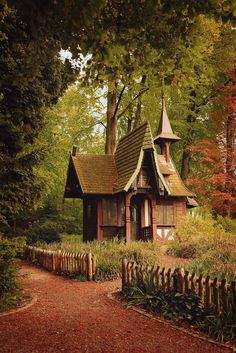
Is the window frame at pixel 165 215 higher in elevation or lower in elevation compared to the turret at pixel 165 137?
lower

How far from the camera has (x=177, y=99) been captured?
2909 cm

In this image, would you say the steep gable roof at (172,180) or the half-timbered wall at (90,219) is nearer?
the half-timbered wall at (90,219)

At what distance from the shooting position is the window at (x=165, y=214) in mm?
22094

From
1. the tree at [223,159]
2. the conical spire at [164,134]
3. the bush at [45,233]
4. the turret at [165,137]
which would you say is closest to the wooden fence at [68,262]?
the bush at [45,233]

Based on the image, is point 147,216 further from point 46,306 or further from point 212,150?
point 46,306

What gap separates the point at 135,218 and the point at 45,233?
18.0 feet

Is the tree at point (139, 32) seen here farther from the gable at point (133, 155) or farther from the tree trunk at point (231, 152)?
the tree trunk at point (231, 152)

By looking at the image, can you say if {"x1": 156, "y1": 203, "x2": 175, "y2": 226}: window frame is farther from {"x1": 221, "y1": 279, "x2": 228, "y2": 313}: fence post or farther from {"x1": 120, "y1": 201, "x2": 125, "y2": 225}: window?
{"x1": 221, "y1": 279, "x2": 228, "y2": 313}: fence post

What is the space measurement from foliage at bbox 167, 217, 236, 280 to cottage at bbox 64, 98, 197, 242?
2131mm

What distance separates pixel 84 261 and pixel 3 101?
19.6 feet

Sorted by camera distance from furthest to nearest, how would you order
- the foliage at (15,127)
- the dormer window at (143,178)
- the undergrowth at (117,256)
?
the dormer window at (143,178) < the undergrowth at (117,256) < the foliage at (15,127)

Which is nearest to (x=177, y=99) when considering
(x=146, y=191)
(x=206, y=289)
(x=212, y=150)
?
(x=212, y=150)

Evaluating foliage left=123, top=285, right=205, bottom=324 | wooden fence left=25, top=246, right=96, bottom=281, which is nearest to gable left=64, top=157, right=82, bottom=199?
wooden fence left=25, top=246, right=96, bottom=281

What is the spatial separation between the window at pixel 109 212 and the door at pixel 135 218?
4.83 ft
